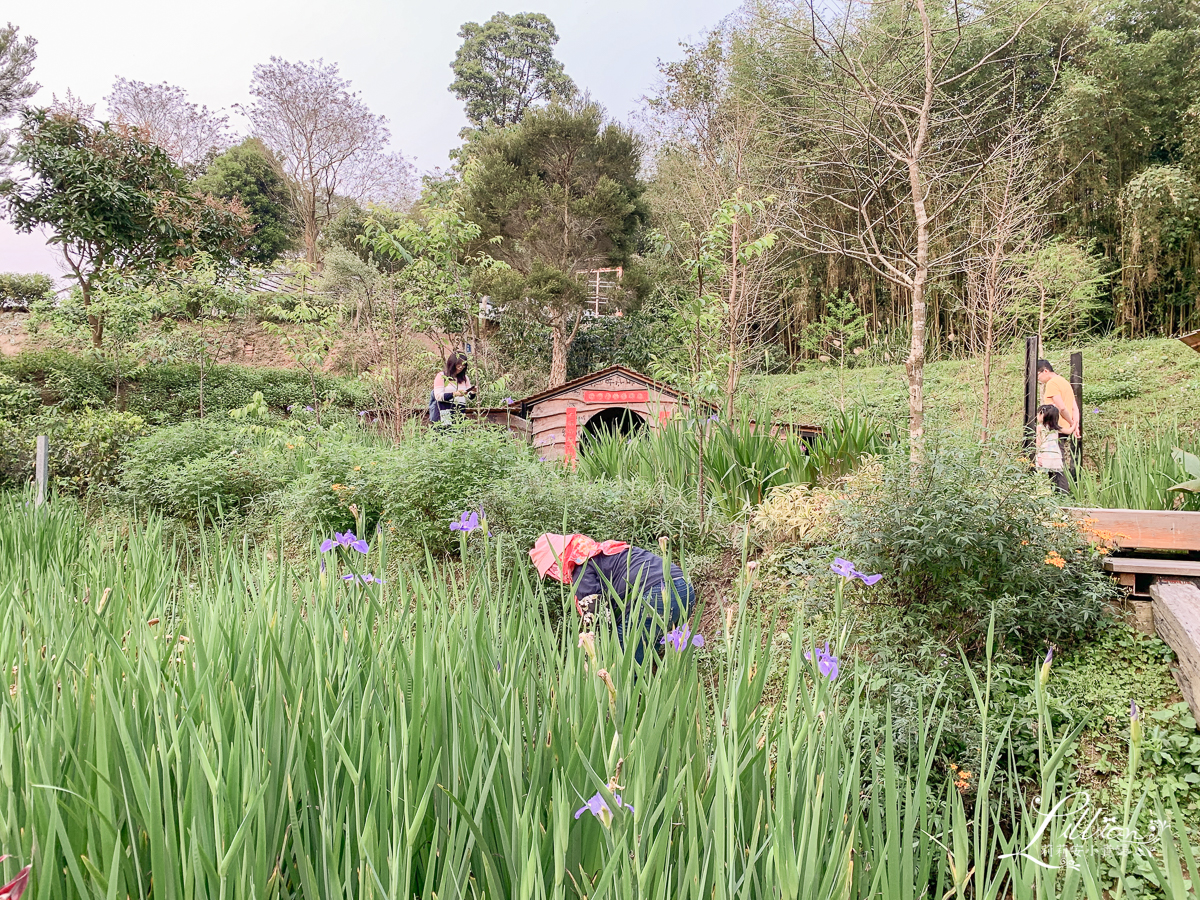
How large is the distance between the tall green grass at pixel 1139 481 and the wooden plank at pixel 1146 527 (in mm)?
571

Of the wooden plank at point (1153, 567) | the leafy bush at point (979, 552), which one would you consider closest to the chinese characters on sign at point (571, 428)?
the leafy bush at point (979, 552)

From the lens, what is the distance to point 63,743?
106 cm

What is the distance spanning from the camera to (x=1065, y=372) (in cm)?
1045

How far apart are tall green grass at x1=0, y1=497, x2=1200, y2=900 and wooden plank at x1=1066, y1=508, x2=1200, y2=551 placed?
264 cm

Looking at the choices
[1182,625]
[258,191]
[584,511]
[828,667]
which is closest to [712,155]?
[584,511]

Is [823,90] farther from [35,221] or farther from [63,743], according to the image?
[35,221]

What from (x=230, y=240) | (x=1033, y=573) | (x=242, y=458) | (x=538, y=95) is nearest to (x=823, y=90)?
(x=1033, y=573)

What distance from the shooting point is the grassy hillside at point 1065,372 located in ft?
28.5

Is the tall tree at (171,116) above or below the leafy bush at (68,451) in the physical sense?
above

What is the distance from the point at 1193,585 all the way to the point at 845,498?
1427mm

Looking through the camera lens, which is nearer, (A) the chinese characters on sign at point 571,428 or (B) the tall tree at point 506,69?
(A) the chinese characters on sign at point 571,428

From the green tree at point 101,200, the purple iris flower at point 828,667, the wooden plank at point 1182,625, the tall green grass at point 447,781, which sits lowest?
the wooden plank at point 1182,625

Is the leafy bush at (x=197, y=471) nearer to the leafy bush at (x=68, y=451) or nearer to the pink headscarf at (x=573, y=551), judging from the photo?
the leafy bush at (x=68, y=451)

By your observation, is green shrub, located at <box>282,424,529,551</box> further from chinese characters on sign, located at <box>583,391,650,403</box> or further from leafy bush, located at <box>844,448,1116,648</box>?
leafy bush, located at <box>844,448,1116,648</box>
